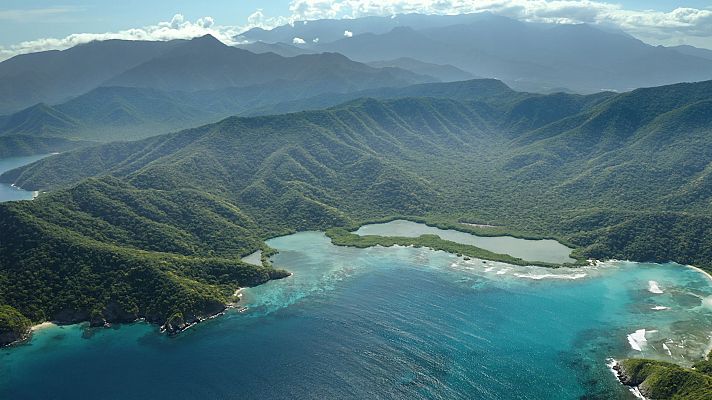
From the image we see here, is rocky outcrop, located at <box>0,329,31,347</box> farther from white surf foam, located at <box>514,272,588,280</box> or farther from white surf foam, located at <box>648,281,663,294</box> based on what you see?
white surf foam, located at <box>648,281,663,294</box>

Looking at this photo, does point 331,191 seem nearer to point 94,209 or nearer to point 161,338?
point 94,209

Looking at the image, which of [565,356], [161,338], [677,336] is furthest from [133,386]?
[677,336]

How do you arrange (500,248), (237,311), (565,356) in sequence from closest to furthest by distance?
(565,356)
(237,311)
(500,248)

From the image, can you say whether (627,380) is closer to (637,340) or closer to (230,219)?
(637,340)

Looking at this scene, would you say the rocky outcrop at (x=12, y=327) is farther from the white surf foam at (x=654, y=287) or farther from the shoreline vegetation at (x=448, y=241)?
the white surf foam at (x=654, y=287)

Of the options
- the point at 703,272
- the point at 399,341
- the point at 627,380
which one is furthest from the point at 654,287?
the point at 399,341

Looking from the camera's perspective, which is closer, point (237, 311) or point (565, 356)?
point (565, 356)

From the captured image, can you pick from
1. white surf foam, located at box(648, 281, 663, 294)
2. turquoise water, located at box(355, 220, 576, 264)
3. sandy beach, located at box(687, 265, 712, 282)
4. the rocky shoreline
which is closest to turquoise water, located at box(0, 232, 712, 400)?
white surf foam, located at box(648, 281, 663, 294)
